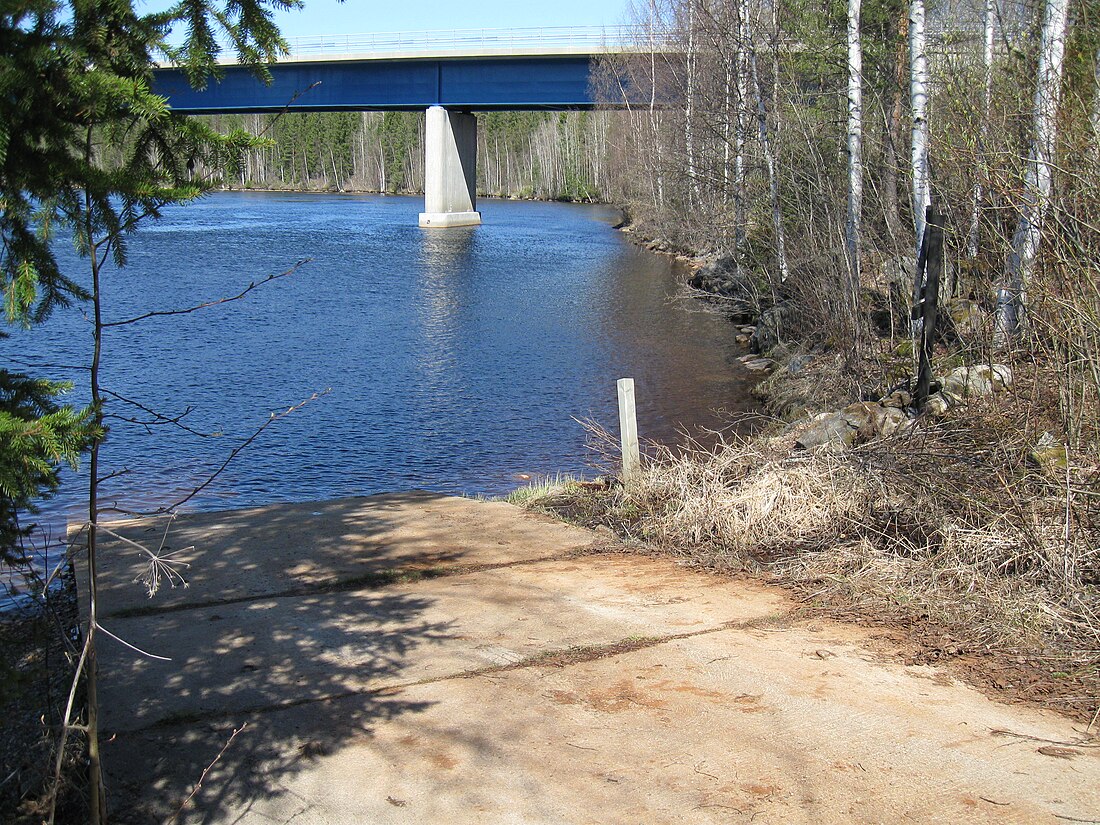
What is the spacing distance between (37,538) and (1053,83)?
954 centimetres

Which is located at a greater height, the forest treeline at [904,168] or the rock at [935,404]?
the forest treeline at [904,168]

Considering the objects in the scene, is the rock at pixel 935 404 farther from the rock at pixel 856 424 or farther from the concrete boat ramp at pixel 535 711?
the concrete boat ramp at pixel 535 711

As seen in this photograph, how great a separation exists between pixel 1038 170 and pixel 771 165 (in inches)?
535

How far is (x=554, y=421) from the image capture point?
1591 centimetres

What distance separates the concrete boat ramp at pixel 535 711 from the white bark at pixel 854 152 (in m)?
7.97

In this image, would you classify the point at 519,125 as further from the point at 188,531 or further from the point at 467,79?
the point at 188,531

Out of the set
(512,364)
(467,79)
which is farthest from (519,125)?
(512,364)

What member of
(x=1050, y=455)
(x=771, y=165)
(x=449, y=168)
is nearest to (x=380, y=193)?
(x=449, y=168)

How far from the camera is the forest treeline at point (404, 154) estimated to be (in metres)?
98.1

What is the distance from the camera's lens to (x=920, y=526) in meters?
6.88

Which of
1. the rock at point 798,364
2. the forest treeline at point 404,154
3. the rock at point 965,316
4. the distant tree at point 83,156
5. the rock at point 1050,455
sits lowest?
the rock at point 798,364

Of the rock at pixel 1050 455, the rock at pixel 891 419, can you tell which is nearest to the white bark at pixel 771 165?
the rock at pixel 891 419

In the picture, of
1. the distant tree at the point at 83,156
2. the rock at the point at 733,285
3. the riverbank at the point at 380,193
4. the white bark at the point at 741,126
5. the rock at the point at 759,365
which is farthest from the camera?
the riverbank at the point at 380,193

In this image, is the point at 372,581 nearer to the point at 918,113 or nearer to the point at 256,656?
the point at 256,656
